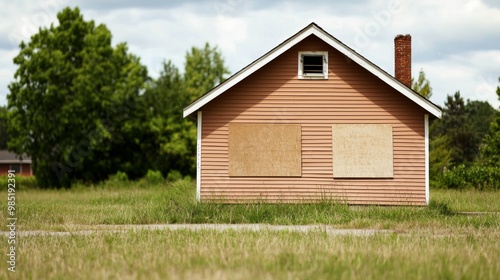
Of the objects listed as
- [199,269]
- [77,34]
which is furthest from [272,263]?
[77,34]

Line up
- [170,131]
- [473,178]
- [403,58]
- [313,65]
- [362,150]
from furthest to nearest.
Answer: [170,131]
[473,178]
[403,58]
[313,65]
[362,150]

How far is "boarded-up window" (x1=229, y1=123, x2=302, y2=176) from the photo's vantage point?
2186 cm

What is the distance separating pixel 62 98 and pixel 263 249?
41419 mm

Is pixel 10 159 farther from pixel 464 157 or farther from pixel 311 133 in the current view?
pixel 311 133

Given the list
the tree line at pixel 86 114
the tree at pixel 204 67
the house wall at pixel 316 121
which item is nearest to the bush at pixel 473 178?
the house wall at pixel 316 121

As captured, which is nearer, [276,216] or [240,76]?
[276,216]

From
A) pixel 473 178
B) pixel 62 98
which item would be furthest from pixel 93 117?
pixel 473 178

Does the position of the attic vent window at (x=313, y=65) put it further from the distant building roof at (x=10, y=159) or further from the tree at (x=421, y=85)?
the distant building roof at (x=10, y=159)

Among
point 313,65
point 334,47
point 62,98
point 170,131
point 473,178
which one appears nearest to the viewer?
point 334,47

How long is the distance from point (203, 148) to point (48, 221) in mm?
6076

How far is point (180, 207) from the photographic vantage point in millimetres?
19109

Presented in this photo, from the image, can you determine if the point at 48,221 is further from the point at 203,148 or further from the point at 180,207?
the point at 203,148

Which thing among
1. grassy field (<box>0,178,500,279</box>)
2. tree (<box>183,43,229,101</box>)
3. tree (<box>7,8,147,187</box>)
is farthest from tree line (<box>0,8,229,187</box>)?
grassy field (<box>0,178,500,279</box>)

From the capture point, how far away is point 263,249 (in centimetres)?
1109
